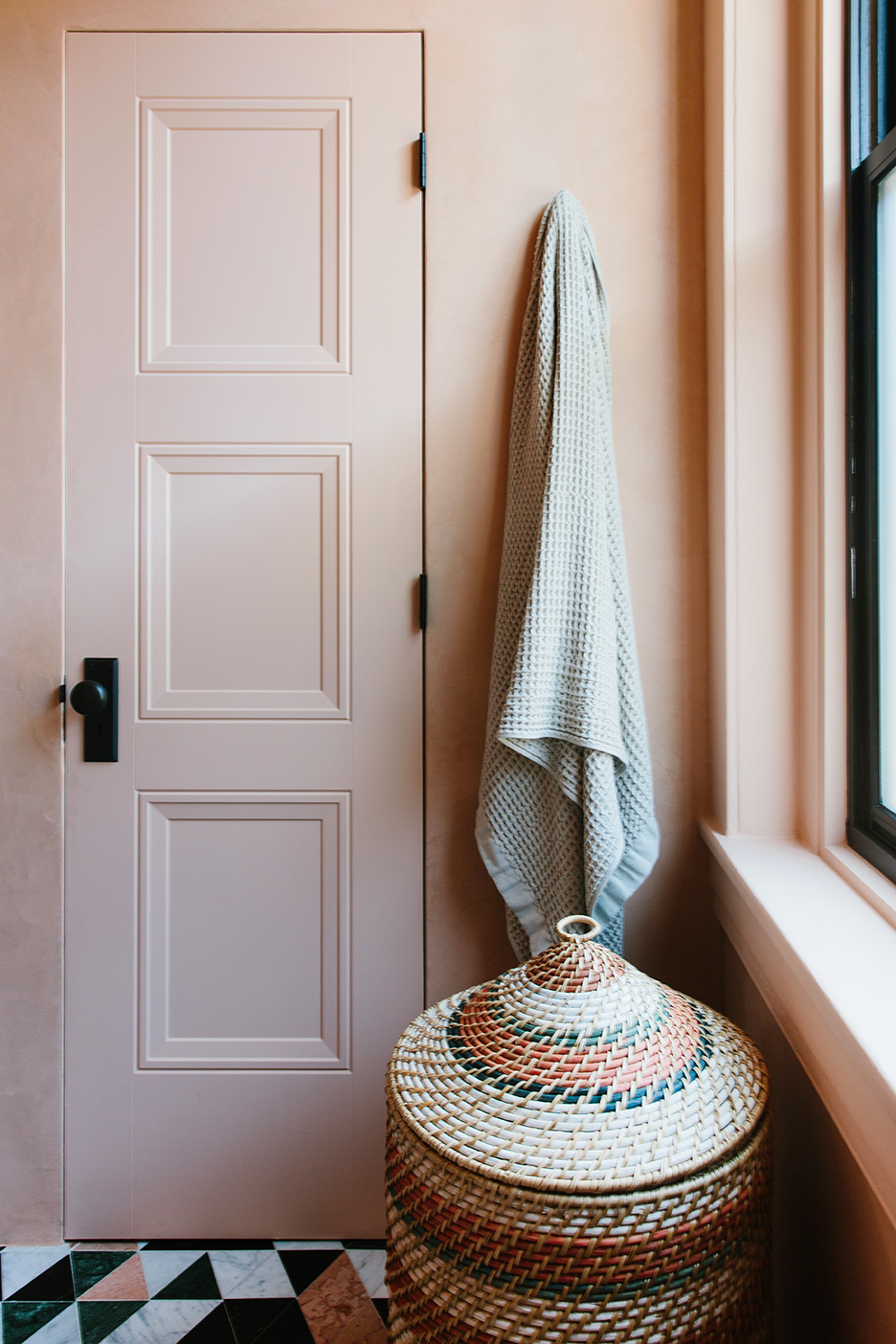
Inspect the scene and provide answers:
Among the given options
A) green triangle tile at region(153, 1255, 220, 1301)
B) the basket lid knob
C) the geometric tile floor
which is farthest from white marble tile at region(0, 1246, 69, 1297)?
the basket lid knob

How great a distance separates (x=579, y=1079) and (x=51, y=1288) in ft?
3.43

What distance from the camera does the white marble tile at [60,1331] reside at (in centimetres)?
119

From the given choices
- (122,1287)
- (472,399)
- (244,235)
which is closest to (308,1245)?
(122,1287)

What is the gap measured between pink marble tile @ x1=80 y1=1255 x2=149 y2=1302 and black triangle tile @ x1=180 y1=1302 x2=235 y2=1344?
0.35 feet

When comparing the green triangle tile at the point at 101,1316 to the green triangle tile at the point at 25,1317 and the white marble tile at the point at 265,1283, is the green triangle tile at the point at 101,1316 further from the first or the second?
the white marble tile at the point at 265,1283

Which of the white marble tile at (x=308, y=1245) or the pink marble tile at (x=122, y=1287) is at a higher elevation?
the white marble tile at (x=308, y=1245)

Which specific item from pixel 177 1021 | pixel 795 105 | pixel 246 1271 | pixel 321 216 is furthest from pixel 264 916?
pixel 795 105

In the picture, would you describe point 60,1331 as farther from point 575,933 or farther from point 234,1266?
point 575,933

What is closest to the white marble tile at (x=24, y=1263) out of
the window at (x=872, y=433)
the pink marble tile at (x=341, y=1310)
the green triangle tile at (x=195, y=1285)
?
the green triangle tile at (x=195, y=1285)

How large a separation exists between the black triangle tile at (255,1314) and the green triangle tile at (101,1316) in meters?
0.14

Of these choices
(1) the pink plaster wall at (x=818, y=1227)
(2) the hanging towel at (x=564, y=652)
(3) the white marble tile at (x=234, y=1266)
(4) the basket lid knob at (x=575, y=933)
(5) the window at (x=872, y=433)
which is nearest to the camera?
(1) the pink plaster wall at (x=818, y=1227)

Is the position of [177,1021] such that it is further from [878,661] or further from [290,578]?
[878,661]

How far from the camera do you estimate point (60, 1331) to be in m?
1.21

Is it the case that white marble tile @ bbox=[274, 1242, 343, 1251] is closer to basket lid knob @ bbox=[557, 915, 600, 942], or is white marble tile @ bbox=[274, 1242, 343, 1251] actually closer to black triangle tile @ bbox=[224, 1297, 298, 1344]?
black triangle tile @ bbox=[224, 1297, 298, 1344]
